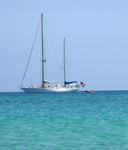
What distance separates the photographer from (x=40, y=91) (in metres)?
79.2

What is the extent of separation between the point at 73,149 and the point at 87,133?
4806mm

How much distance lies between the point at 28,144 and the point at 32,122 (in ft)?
31.2

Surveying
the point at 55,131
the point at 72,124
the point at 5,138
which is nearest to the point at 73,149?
the point at 5,138

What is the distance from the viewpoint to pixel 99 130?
1018 inches

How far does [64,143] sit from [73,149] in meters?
1.44

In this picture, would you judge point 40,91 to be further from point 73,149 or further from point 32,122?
point 73,149

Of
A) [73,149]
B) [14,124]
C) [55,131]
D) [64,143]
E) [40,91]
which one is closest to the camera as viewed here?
[73,149]

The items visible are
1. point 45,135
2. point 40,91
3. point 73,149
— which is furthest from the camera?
point 40,91

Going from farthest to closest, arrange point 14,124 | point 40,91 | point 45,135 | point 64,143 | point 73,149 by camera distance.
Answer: point 40,91, point 14,124, point 45,135, point 64,143, point 73,149

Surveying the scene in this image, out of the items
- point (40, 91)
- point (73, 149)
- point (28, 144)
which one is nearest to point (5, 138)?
point (28, 144)

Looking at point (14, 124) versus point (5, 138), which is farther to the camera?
point (14, 124)

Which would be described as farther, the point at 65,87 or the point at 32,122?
the point at 65,87

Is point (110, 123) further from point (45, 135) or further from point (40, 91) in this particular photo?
point (40, 91)

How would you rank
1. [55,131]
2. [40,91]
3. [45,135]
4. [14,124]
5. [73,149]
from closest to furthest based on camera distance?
[73,149]
[45,135]
[55,131]
[14,124]
[40,91]
